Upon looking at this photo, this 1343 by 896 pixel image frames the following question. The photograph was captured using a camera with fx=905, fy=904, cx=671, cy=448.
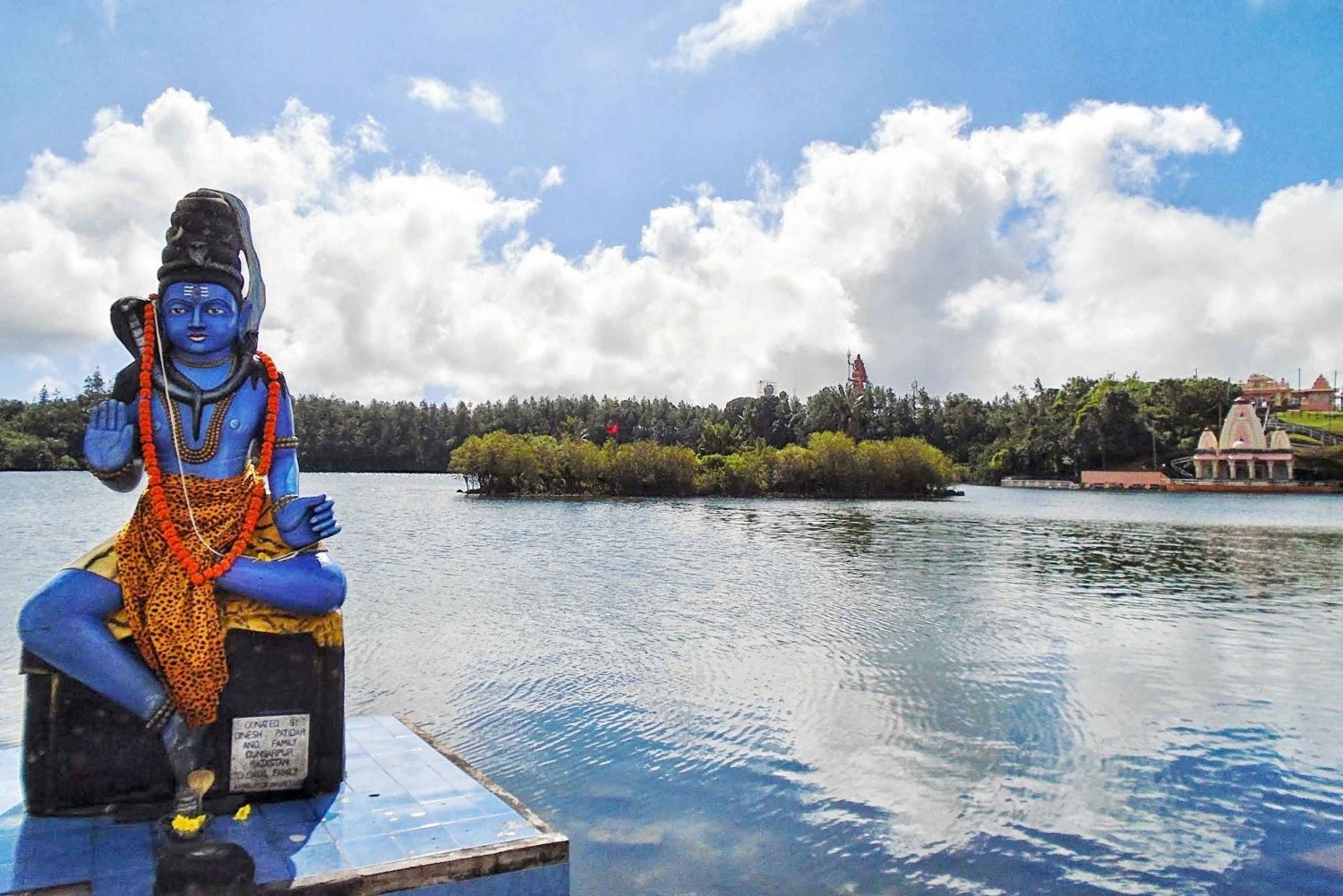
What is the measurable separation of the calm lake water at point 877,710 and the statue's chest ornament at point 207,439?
10.1 ft

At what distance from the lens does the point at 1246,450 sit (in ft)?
240

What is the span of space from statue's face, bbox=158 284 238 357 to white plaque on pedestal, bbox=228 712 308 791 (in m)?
1.84

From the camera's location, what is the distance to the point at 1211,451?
75.8m

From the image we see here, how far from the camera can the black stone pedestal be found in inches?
159

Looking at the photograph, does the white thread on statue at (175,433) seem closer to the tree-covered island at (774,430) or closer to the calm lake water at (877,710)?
the calm lake water at (877,710)

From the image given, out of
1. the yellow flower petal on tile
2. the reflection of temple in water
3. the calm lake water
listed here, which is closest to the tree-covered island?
the reflection of temple in water

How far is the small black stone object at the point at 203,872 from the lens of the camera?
322 cm

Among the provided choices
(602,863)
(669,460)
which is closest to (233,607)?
(602,863)

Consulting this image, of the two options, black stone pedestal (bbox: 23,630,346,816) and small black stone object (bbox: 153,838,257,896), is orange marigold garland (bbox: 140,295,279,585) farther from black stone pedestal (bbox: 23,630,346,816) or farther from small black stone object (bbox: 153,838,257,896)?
small black stone object (bbox: 153,838,257,896)

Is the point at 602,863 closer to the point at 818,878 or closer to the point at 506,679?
the point at 818,878

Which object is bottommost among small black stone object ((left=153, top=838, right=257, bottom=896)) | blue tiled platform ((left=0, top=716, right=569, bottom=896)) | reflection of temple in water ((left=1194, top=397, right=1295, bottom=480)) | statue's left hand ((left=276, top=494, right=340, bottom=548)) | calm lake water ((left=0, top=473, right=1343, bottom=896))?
calm lake water ((left=0, top=473, right=1343, bottom=896))

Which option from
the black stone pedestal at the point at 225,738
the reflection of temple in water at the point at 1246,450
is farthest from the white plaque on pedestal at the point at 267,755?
the reflection of temple in water at the point at 1246,450

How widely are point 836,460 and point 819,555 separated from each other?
4200 centimetres

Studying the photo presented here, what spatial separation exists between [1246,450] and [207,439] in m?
84.3
